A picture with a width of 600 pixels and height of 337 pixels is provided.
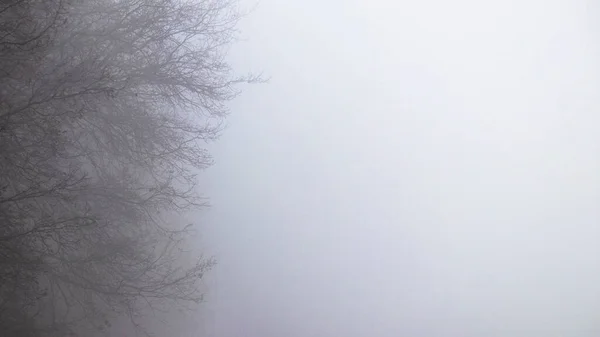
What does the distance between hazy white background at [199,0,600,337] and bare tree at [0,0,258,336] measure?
6.72 meters

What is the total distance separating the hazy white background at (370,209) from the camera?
2020cm

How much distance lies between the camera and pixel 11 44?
522cm

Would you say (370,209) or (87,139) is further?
(370,209)

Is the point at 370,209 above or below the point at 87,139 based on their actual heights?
above

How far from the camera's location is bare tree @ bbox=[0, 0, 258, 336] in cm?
548

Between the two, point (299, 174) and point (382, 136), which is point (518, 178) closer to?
point (382, 136)

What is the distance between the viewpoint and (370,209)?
33.4m

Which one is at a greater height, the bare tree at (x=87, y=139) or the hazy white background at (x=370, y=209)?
the hazy white background at (x=370, y=209)

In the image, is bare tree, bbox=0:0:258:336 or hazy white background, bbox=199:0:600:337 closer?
bare tree, bbox=0:0:258:336

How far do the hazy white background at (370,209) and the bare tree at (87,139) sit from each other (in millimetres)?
6721

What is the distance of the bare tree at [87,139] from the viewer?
5.48m

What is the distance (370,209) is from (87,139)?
27.7 meters

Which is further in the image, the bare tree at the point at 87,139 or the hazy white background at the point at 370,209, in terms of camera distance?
the hazy white background at the point at 370,209

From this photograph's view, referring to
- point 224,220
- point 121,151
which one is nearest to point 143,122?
point 121,151
